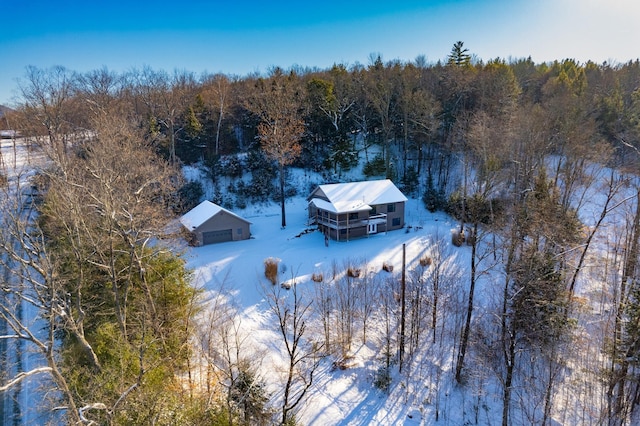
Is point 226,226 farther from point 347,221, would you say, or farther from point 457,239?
point 457,239

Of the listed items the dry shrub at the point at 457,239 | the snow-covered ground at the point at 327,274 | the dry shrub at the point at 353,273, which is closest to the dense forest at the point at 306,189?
the dry shrub at the point at 457,239

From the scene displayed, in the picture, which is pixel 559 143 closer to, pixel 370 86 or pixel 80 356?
pixel 370 86

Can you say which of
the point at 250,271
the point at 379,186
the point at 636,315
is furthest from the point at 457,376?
the point at 379,186

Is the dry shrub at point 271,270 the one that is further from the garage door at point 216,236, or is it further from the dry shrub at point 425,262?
the dry shrub at point 425,262

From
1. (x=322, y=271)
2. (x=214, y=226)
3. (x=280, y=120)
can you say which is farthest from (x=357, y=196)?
(x=214, y=226)

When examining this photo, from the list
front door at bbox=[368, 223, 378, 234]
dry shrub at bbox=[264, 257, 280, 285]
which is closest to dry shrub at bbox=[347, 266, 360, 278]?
dry shrub at bbox=[264, 257, 280, 285]

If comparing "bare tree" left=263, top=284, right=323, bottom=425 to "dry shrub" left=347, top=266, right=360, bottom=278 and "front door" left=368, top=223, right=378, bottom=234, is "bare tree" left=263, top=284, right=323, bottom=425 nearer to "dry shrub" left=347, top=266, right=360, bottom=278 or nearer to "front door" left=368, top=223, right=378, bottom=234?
"dry shrub" left=347, top=266, right=360, bottom=278
